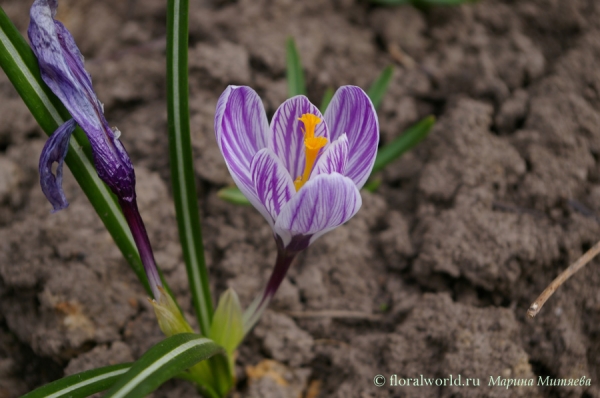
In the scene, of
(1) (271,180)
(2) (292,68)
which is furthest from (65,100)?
(2) (292,68)

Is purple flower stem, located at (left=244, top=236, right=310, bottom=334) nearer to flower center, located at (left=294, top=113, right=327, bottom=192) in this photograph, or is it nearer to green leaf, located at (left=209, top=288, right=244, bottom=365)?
green leaf, located at (left=209, top=288, right=244, bottom=365)

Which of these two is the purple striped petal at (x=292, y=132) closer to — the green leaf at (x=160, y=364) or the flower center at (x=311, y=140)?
the flower center at (x=311, y=140)

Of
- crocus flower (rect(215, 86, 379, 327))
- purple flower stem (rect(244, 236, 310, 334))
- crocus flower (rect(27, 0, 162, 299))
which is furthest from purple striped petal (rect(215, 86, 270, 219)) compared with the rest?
crocus flower (rect(27, 0, 162, 299))

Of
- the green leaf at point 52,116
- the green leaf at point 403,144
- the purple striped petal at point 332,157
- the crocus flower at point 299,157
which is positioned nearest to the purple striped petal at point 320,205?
the crocus flower at point 299,157

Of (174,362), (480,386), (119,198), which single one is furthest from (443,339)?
(119,198)

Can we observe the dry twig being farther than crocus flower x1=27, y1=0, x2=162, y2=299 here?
Yes

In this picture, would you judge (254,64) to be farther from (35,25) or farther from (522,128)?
(35,25)
